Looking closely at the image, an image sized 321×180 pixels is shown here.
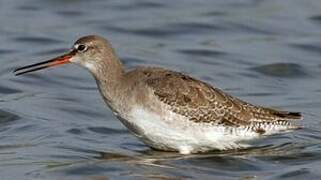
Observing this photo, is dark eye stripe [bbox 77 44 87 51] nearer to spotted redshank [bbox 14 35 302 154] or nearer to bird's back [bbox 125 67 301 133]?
spotted redshank [bbox 14 35 302 154]

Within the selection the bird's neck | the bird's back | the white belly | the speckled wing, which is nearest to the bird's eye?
the bird's neck

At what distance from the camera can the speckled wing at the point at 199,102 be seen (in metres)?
14.5

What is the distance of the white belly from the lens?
14.2 m

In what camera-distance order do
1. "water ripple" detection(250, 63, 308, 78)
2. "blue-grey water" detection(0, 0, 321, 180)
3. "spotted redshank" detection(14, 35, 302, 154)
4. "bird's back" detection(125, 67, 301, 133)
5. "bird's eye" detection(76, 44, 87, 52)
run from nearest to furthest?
"blue-grey water" detection(0, 0, 321, 180)
"spotted redshank" detection(14, 35, 302, 154)
"bird's back" detection(125, 67, 301, 133)
"bird's eye" detection(76, 44, 87, 52)
"water ripple" detection(250, 63, 308, 78)

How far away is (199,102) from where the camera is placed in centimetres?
1470

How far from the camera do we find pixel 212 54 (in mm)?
21312

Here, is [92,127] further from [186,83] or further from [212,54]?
[212,54]

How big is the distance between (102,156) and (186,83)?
4.52ft

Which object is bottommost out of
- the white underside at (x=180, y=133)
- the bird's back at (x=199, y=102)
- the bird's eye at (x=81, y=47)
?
the white underside at (x=180, y=133)

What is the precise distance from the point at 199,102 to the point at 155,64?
5576 millimetres

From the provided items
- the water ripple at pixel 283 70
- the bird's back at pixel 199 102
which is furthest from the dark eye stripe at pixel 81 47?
the water ripple at pixel 283 70

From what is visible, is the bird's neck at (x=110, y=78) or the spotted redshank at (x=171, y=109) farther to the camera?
the bird's neck at (x=110, y=78)

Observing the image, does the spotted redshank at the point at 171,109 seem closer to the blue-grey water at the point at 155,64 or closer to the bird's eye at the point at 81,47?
the bird's eye at the point at 81,47

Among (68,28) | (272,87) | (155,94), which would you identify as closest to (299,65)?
(272,87)
